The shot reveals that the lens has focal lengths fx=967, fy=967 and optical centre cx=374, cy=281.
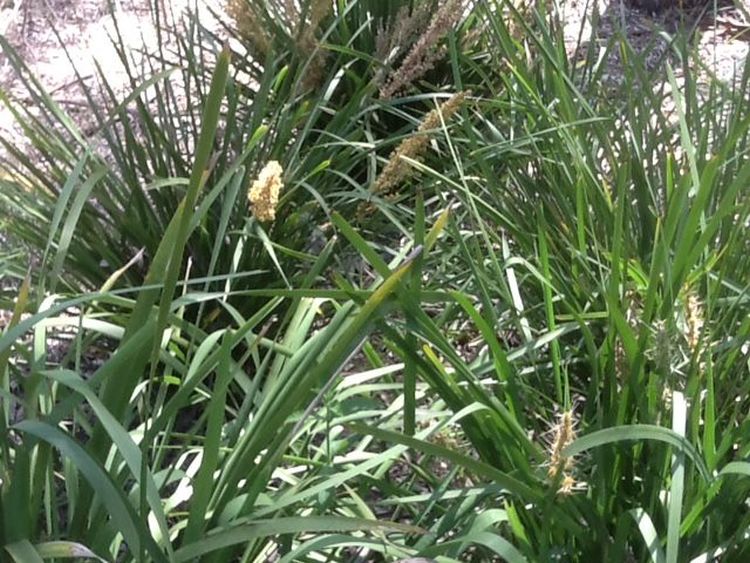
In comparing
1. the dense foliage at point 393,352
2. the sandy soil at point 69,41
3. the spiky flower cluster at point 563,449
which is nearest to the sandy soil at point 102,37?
the sandy soil at point 69,41

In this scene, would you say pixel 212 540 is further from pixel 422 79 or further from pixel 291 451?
pixel 422 79

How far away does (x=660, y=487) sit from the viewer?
52.0 inches

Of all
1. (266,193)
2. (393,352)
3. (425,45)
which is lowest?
(393,352)

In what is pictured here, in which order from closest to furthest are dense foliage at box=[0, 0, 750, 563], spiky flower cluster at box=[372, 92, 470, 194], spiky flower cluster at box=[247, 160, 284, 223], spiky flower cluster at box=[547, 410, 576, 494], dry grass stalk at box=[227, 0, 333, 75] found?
spiky flower cluster at box=[547, 410, 576, 494] → dense foliage at box=[0, 0, 750, 563] → spiky flower cluster at box=[247, 160, 284, 223] → spiky flower cluster at box=[372, 92, 470, 194] → dry grass stalk at box=[227, 0, 333, 75]

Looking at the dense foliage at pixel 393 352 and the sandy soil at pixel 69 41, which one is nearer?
the dense foliage at pixel 393 352

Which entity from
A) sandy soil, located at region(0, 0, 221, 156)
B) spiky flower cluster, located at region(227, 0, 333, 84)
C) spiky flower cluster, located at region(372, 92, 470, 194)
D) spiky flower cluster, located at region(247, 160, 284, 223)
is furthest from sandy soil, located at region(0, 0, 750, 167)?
spiky flower cluster, located at region(247, 160, 284, 223)

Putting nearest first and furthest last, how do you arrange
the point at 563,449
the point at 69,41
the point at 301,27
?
the point at 563,449 < the point at 301,27 < the point at 69,41

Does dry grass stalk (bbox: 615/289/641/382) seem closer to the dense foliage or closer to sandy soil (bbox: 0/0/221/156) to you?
the dense foliage

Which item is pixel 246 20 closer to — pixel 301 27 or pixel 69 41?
pixel 301 27

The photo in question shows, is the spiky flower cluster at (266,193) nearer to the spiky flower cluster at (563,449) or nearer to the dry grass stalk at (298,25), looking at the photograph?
the spiky flower cluster at (563,449)

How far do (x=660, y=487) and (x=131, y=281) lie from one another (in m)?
1.19

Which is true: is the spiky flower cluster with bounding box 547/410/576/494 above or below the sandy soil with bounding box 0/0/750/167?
below

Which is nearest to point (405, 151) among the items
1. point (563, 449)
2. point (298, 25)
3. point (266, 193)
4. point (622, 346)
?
point (266, 193)

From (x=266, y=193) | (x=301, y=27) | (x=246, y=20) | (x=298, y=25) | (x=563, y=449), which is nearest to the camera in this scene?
(x=563, y=449)
